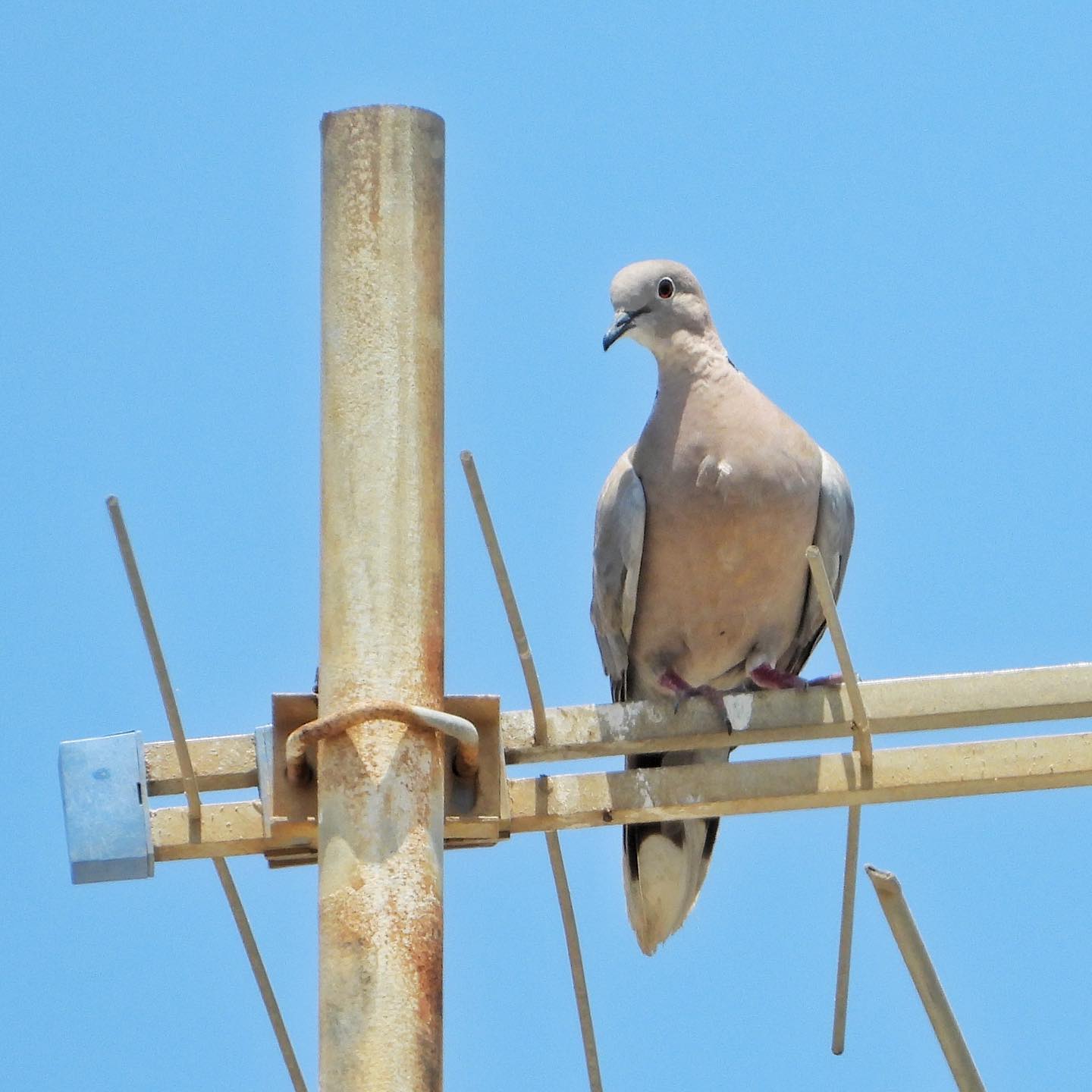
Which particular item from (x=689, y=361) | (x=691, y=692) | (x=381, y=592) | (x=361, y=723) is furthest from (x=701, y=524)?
(x=361, y=723)

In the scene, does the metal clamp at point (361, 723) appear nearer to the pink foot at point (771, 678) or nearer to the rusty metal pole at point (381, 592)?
the rusty metal pole at point (381, 592)

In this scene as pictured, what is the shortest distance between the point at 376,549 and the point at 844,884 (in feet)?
5.27

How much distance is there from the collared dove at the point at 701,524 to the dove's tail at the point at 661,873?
46 centimetres

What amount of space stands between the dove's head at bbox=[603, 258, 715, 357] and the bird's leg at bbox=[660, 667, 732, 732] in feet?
3.73

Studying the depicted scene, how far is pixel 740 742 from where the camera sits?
4.95 meters

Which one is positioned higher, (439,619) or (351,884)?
(439,619)

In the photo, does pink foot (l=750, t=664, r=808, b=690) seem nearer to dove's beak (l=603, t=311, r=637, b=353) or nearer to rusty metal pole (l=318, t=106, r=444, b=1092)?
dove's beak (l=603, t=311, r=637, b=353)

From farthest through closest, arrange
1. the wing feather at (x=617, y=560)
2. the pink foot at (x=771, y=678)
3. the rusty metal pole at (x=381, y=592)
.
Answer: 1. the wing feather at (x=617, y=560)
2. the pink foot at (x=771, y=678)
3. the rusty metal pole at (x=381, y=592)

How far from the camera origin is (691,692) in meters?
5.79

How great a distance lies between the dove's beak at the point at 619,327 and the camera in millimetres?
7121

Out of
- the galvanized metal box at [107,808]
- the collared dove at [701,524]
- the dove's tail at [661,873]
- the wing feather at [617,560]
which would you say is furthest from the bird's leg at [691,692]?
the galvanized metal box at [107,808]

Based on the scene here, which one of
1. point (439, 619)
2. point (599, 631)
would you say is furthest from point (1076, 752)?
point (599, 631)

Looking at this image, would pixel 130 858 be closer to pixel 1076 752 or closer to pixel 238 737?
pixel 238 737

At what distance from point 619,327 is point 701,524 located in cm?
79
